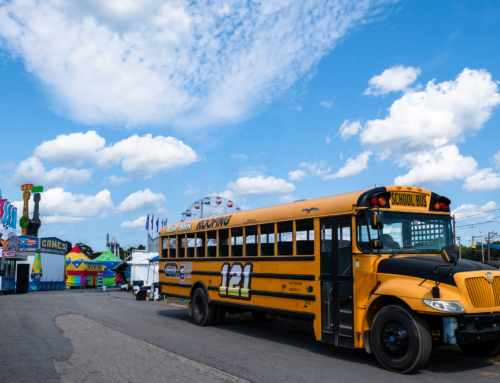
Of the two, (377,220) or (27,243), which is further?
(27,243)

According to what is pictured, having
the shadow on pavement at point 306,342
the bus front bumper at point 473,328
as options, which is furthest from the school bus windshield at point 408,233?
the shadow on pavement at point 306,342

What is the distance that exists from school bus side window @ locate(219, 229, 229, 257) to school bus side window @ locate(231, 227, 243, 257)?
0.23m

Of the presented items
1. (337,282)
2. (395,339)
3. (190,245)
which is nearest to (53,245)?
(190,245)

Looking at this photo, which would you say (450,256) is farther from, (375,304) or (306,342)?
(306,342)

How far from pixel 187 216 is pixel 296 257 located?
25745 millimetres

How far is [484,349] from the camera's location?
6.63m

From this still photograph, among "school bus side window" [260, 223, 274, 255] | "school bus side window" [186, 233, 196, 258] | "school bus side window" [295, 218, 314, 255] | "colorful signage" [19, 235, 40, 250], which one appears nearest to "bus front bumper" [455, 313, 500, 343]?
"school bus side window" [295, 218, 314, 255]

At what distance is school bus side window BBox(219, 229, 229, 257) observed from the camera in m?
10.1

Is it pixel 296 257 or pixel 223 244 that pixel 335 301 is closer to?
pixel 296 257

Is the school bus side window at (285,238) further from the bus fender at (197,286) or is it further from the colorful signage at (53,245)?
the colorful signage at (53,245)

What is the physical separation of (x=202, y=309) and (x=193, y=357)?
12.6 feet

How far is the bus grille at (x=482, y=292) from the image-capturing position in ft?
18.6

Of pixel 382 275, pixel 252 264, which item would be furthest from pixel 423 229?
pixel 252 264

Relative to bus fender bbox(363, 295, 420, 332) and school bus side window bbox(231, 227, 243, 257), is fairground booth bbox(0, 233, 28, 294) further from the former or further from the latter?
bus fender bbox(363, 295, 420, 332)
